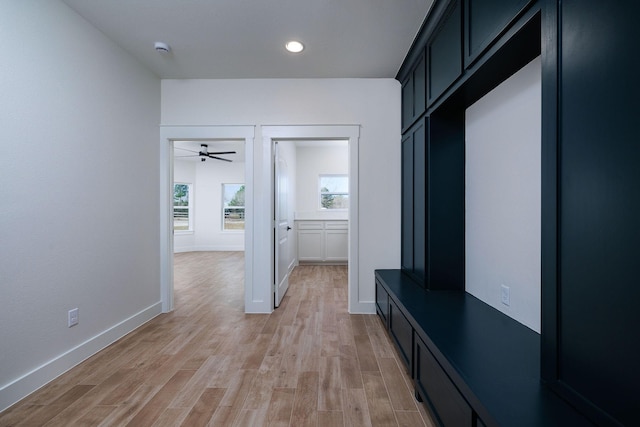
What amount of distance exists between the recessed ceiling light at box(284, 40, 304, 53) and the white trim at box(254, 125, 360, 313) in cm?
78

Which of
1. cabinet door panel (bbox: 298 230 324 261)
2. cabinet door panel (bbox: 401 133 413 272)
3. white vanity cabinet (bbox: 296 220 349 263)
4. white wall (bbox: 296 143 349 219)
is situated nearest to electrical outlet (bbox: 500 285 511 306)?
cabinet door panel (bbox: 401 133 413 272)

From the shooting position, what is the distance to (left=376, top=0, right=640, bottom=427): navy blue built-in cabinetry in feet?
2.59

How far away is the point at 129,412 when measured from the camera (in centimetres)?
165

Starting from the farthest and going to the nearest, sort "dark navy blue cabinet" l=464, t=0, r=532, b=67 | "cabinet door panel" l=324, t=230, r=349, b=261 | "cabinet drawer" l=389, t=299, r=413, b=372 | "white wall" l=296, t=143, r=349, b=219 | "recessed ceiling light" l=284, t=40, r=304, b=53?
"white wall" l=296, t=143, r=349, b=219
"cabinet door panel" l=324, t=230, r=349, b=261
"recessed ceiling light" l=284, t=40, r=304, b=53
"cabinet drawer" l=389, t=299, r=413, b=372
"dark navy blue cabinet" l=464, t=0, r=532, b=67

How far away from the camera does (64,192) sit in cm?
210

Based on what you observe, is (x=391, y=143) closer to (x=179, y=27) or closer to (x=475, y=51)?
(x=475, y=51)

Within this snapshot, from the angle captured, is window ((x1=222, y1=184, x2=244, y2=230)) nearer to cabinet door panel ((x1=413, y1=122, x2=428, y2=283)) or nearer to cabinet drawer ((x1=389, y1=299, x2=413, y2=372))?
cabinet door panel ((x1=413, y1=122, x2=428, y2=283))

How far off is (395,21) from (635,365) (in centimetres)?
247

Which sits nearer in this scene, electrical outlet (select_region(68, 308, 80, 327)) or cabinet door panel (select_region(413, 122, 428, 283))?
electrical outlet (select_region(68, 308, 80, 327))

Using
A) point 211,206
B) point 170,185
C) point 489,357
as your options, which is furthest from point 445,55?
point 211,206

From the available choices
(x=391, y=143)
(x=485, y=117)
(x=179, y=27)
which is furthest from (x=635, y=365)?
(x=179, y=27)

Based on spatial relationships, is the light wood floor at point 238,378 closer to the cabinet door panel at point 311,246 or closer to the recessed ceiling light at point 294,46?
the recessed ceiling light at point 294,46

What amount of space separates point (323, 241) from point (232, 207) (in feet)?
12.5

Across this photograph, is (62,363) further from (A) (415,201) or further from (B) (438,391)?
(A) (415,201)
